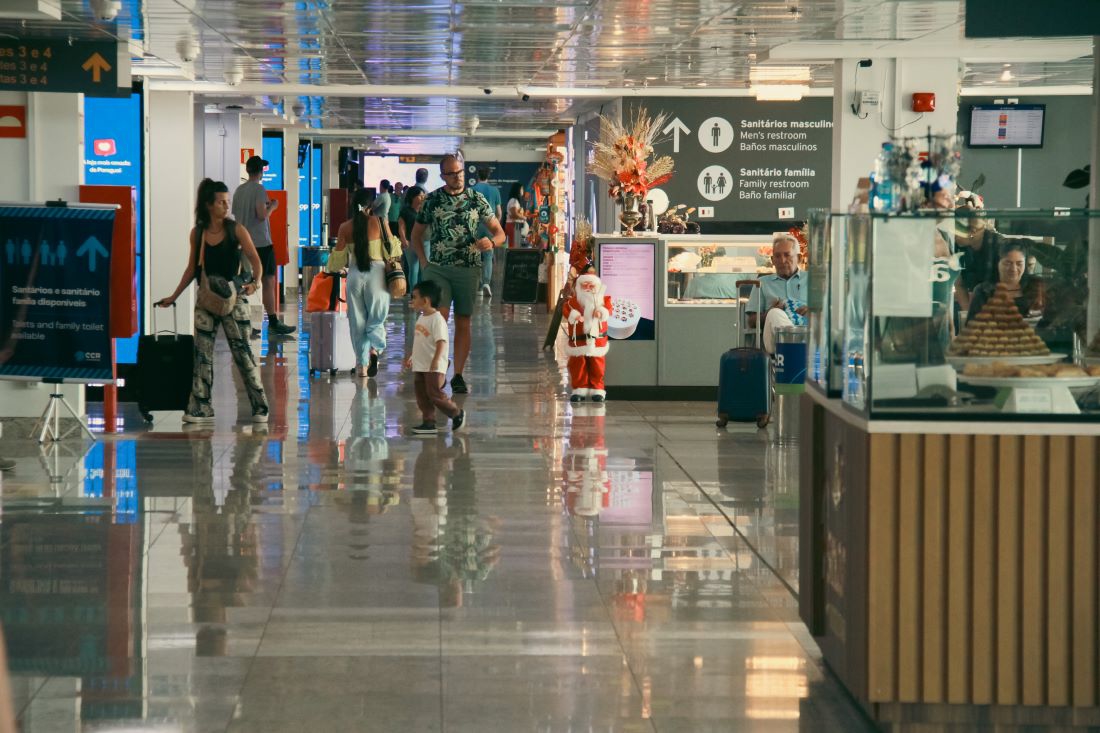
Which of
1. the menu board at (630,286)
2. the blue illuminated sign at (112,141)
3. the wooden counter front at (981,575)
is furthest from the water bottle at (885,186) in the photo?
the blue illuminated sign at (112,141)

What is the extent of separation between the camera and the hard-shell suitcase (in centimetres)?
1264

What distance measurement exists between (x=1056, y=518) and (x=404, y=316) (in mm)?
15912

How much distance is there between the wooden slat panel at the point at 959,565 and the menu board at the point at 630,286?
7.38 m

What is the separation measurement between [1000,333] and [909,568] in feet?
2.25

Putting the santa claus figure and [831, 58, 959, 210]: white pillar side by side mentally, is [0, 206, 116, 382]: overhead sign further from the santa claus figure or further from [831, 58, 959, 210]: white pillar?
[831, 58, 959, 210]: white pillar

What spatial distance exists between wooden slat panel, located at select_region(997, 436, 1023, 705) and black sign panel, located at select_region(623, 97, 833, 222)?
1379cm

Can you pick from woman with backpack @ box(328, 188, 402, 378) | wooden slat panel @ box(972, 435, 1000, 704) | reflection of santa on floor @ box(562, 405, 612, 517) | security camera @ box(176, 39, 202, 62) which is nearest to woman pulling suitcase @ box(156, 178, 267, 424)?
reflection of santa on floor @ box(562, 405, 612, 517)

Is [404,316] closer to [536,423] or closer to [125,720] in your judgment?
[536,423]

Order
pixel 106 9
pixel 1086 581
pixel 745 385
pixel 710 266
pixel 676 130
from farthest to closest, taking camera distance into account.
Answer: pixel 676 130
pixel 710 266
pixel 745 385
pixel 106 9
pixel 1086 581

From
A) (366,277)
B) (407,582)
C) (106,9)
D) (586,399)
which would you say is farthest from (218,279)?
(407,582)

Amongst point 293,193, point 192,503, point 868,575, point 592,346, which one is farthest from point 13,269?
point 293,193

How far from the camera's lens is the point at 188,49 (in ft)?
40.1

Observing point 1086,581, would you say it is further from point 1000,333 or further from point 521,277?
point 521,277

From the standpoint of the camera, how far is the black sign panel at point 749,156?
17531mm
